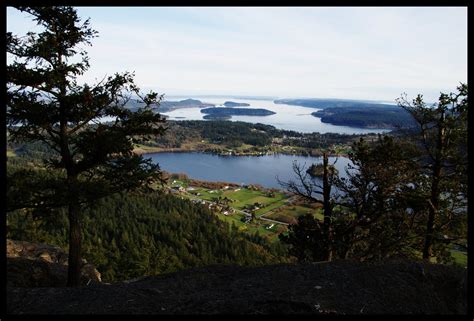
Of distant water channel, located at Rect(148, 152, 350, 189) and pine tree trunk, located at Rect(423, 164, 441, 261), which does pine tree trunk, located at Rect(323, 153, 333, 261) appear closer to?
pine tree trunk, located at Rect(423, 164, 441, 261)

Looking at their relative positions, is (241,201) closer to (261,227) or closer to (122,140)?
(261,227)

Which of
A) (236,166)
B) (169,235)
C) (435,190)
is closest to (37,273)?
(435,190)

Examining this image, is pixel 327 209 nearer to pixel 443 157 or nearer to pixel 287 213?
pixel 443 157

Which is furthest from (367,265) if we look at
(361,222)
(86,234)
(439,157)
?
(86,234)

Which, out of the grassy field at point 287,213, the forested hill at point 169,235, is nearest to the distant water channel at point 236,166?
the grassy field at point 287,213

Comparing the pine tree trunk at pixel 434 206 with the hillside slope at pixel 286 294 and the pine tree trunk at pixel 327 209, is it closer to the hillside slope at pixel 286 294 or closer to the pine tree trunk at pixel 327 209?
the pine tree trunk at pixel 327 209
